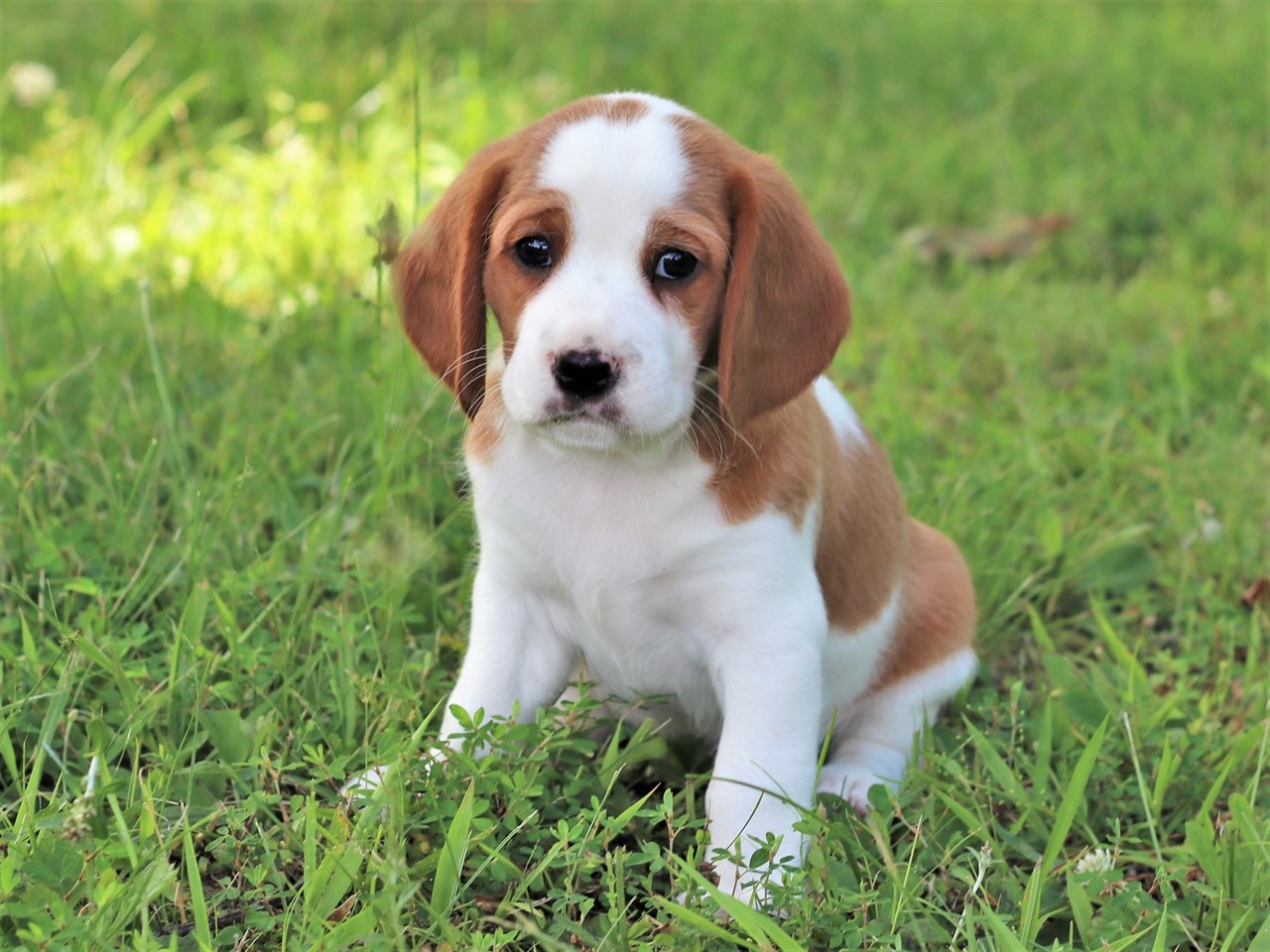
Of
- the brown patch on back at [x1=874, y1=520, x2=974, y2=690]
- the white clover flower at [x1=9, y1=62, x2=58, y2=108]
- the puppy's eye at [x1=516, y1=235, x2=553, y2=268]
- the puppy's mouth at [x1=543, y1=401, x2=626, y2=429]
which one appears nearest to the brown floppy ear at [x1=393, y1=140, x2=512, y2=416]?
the puppy's eye at [x1=516, y1=235, x2=553, y2=268]

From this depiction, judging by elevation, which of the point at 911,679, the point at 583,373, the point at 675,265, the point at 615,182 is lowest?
the point at 911,679

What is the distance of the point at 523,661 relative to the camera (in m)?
3.33

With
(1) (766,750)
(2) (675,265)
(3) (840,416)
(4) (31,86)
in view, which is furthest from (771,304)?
(4) (31,86)

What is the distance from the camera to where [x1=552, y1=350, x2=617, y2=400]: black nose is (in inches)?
104

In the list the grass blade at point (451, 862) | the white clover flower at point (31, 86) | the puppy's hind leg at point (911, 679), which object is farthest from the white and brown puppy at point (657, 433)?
the white clover flower at point (31, 86)

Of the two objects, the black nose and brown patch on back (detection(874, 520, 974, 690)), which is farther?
brown patch on back (detection(874, 520, 974, 690))

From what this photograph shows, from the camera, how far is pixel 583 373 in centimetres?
267

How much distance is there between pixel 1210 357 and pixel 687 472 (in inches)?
127

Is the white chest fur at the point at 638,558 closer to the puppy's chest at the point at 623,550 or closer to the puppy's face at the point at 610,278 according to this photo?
the puppy's chest at the point at 623,550

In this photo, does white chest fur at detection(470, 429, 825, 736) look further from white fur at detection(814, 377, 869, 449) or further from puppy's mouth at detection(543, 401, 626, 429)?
Answer: white fur at detection(814, 377, 869, 449)

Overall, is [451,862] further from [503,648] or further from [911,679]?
[911,679]

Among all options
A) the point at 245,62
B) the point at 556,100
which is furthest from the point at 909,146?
the point at 245,62

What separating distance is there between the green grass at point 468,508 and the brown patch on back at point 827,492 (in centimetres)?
40

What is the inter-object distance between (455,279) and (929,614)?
4.73ft
